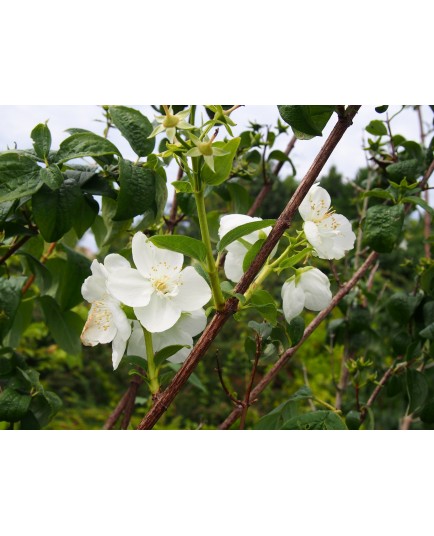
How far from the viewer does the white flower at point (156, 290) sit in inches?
23.3

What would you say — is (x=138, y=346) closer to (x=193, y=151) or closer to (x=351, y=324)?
(x=193, y=151)

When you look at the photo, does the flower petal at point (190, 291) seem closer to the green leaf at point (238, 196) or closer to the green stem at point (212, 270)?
the green stem at point (212, 270)

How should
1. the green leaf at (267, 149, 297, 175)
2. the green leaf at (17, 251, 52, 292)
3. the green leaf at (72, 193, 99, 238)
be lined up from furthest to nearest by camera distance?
the green leaf at (267, 149, 297, 175) < the green leaf at (17, 251, 52, 292) < the green leaf at (72, 193, 99, 238)

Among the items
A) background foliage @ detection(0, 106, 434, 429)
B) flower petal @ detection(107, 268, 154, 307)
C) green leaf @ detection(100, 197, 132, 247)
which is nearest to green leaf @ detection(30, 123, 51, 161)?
background foliage @ detection(0, 106, 434, 429)

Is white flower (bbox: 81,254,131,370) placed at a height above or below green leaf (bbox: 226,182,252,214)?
above

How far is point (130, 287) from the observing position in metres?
0.60

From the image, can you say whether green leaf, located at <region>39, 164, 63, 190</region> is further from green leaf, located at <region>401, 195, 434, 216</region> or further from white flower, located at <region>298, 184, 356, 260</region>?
green leaf, located at <region>401, 195, 434, 216</region>

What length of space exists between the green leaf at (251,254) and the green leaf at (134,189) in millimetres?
194

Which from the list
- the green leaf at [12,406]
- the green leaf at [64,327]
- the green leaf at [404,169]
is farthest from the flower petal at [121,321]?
the green leaf at [404,169]

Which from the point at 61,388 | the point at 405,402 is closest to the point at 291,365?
the point at 61,388

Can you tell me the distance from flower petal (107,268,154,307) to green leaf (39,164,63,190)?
0.17m

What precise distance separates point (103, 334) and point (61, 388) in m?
2.87

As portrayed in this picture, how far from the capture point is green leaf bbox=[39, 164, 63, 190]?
72 cm

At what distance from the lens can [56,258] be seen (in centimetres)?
106
